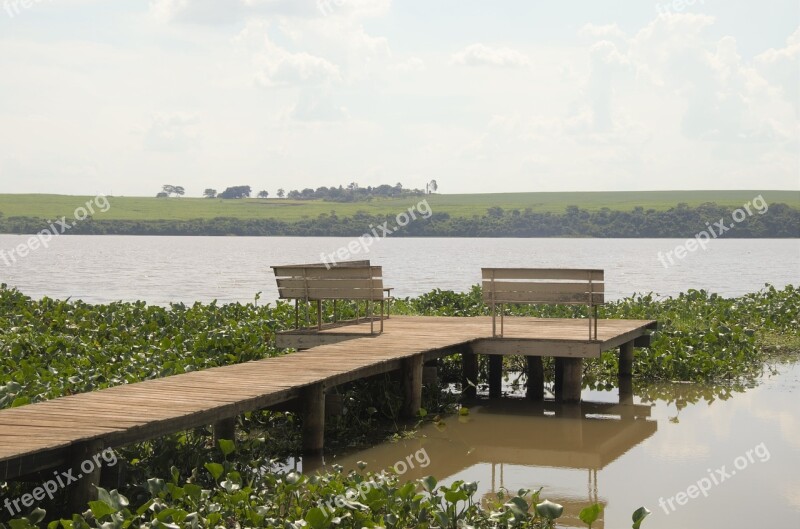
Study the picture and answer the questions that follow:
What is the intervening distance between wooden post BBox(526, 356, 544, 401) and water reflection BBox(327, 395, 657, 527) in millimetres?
270

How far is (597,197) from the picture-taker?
157 meters

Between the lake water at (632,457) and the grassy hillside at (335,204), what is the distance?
108 m

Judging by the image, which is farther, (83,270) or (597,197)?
(597,197)

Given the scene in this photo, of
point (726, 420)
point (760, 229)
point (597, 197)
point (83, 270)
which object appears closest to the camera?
point (726, 420)

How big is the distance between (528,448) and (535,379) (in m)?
3.09

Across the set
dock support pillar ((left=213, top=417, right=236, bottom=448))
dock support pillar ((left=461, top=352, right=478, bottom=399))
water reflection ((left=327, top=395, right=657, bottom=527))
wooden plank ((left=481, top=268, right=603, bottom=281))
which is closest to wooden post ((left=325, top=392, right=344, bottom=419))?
water reflection ((left=327, top=395, right=657, bottom=527))

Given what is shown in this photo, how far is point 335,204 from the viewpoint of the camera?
13962 cm

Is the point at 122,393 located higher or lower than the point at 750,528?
higher

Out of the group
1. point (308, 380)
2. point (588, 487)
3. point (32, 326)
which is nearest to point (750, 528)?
point (588, 487)

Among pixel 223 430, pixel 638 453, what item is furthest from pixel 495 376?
pixel 223 430

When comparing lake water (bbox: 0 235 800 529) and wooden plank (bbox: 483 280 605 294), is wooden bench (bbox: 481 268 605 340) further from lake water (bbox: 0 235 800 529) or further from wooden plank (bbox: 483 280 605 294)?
lake water (bbox: 0 235 800 529)

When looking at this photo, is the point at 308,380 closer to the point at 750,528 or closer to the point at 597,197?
the point at 750,528

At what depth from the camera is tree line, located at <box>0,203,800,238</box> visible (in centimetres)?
11639

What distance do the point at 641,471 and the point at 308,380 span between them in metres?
3.10
